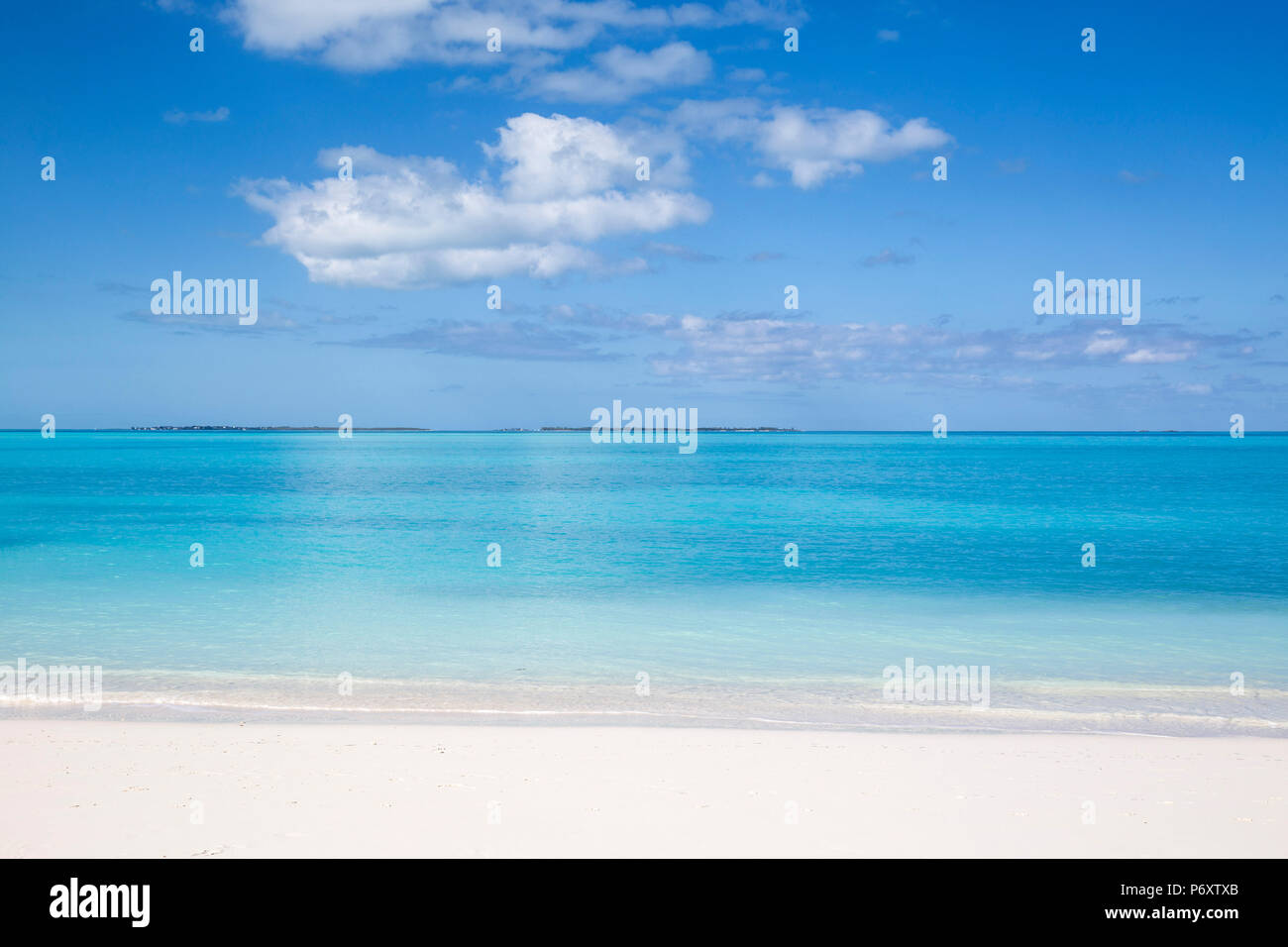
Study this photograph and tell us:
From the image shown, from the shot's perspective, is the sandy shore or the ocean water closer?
the sandy shore

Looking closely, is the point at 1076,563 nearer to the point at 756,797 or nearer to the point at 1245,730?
the point at 1245,730

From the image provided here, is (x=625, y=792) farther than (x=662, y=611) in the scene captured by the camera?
No

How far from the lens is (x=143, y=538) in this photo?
91.0ft

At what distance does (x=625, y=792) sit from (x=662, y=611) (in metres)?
9.86

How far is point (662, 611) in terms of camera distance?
16.9 meters

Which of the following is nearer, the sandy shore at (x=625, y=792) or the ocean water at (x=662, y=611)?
the sandy shore at (x=625, y=792)

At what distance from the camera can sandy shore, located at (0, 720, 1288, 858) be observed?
6.12m

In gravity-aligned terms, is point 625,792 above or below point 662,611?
below

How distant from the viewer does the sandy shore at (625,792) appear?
241 inches

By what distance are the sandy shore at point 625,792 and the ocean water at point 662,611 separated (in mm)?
1369

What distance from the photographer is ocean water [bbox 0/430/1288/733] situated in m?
10.9

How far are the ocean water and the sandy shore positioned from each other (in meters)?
1.37
